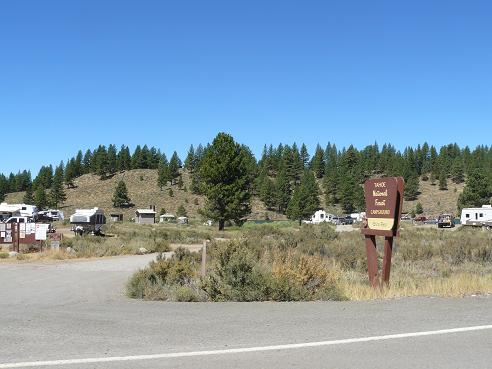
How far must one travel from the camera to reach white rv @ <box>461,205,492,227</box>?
6334cm

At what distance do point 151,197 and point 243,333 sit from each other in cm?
12202

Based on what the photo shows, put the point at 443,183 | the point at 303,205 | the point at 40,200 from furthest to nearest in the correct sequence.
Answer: the point at 443,183, the point at 40,200, the point at 303,205

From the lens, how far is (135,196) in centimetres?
12875

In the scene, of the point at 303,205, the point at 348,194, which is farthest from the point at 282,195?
the point at 303,205

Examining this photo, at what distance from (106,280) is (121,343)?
8.68m

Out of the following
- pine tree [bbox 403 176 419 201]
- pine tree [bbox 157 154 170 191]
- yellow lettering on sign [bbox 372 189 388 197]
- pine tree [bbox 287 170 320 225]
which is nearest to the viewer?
yellow lettering on sign [bbox 372 189 388 197]

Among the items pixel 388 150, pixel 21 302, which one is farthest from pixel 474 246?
pixel 388 150

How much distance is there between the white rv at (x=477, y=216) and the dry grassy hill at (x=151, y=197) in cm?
5034

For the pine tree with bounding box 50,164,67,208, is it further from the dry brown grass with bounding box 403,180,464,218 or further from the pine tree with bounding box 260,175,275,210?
the dry brown grass with bounding box 403,180,464,218

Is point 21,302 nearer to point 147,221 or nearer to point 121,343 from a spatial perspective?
point 121,343

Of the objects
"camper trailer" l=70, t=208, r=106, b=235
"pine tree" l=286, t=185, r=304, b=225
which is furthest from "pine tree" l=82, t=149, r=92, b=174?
"camper trailer" l=70, t=208, r=106, b=235

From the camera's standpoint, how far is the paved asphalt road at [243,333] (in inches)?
238

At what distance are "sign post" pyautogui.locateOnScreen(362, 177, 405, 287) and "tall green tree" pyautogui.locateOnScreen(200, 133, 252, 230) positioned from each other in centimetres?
4002

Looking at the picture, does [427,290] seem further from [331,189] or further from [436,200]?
[436,200]
